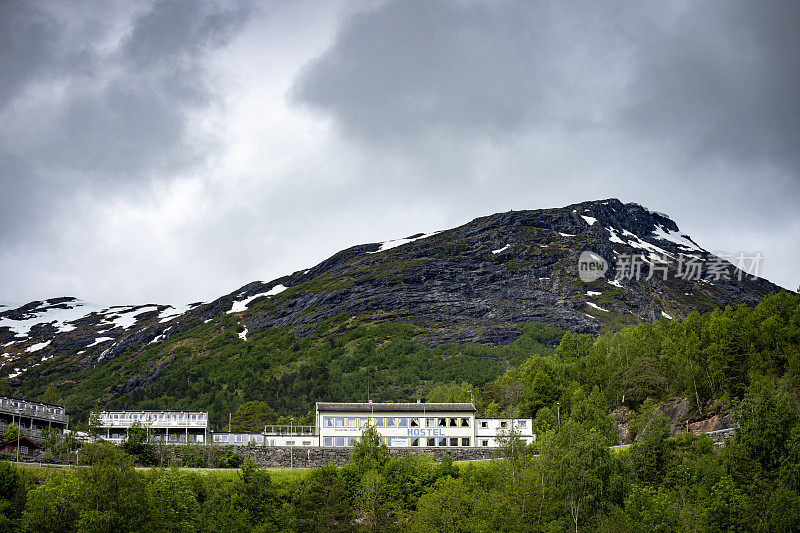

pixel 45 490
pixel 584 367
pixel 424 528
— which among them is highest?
pixel 584 367

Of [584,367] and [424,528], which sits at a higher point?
[584,367]

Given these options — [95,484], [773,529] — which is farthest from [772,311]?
[95,484]

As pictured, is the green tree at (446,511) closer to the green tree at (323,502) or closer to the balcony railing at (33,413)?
the green tree at (323,502)

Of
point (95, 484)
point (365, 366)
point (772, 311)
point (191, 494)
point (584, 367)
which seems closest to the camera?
point (95, 484)

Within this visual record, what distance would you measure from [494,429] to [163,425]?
41.1 m

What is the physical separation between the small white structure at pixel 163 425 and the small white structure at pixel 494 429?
32618 millimetres

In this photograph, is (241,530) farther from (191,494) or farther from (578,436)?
(578,436)

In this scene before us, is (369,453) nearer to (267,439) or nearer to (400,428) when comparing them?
(400,428)

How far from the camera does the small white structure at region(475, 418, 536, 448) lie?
3686 inches

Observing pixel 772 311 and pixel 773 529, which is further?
pixel 772 311

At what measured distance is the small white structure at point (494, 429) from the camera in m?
93.6

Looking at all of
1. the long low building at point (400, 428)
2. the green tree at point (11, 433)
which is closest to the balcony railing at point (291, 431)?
the long low building at point (400, 428)

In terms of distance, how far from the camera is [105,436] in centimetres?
9688

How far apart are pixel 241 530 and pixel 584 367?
6097cm
